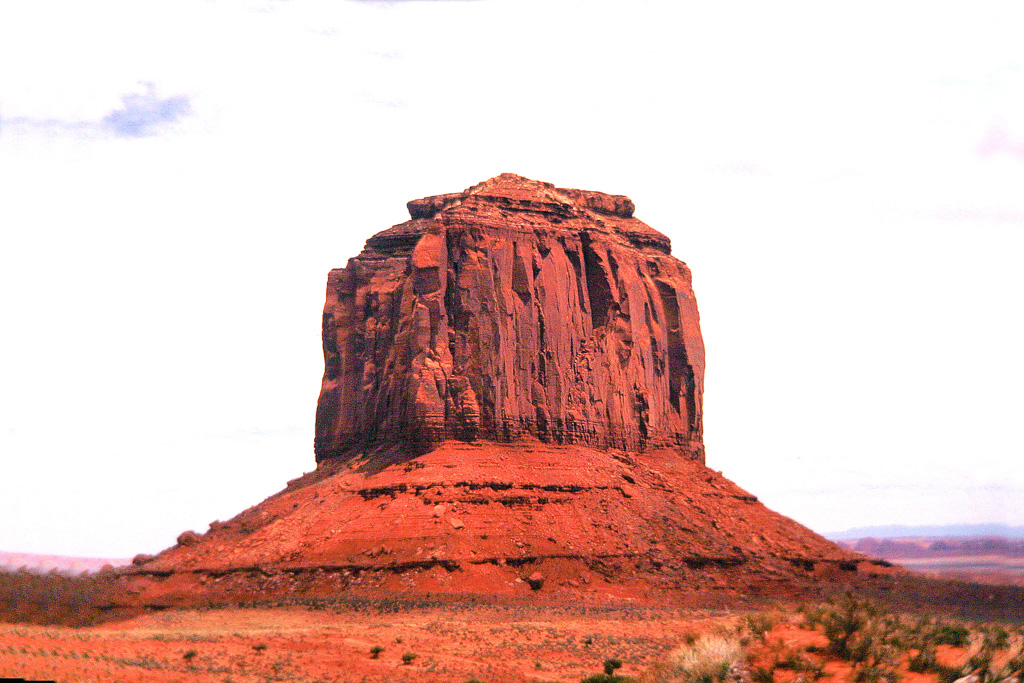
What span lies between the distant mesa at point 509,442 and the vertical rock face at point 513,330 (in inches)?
6.2

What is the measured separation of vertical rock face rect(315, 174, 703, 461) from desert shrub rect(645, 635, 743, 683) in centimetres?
4301

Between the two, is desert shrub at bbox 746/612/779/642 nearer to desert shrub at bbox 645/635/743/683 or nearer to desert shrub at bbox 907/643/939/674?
desert shrub at bbox 645/635/743/683

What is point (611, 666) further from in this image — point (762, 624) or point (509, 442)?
point (509, 442)

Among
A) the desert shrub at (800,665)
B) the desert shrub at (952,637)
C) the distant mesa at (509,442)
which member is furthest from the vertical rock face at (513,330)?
the desert shrub at (952,637)

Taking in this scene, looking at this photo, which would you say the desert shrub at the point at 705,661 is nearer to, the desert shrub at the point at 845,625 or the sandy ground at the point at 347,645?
the desert shrub at the point at 845,625

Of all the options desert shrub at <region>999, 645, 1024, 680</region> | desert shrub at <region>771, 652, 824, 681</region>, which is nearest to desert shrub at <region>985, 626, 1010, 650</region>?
desert shrub at <region>999, 645, 1024, 680</region>

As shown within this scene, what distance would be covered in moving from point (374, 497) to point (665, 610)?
1915 cm

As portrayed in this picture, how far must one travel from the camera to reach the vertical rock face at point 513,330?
225 feet

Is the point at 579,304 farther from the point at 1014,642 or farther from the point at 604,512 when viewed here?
the point at 1014,642

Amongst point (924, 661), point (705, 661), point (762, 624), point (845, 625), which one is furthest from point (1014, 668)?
point (762, 624)

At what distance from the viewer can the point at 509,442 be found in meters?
67.8

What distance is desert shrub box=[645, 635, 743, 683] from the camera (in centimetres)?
2197

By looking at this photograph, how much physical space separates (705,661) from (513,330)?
48728mm

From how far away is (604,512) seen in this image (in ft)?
207
